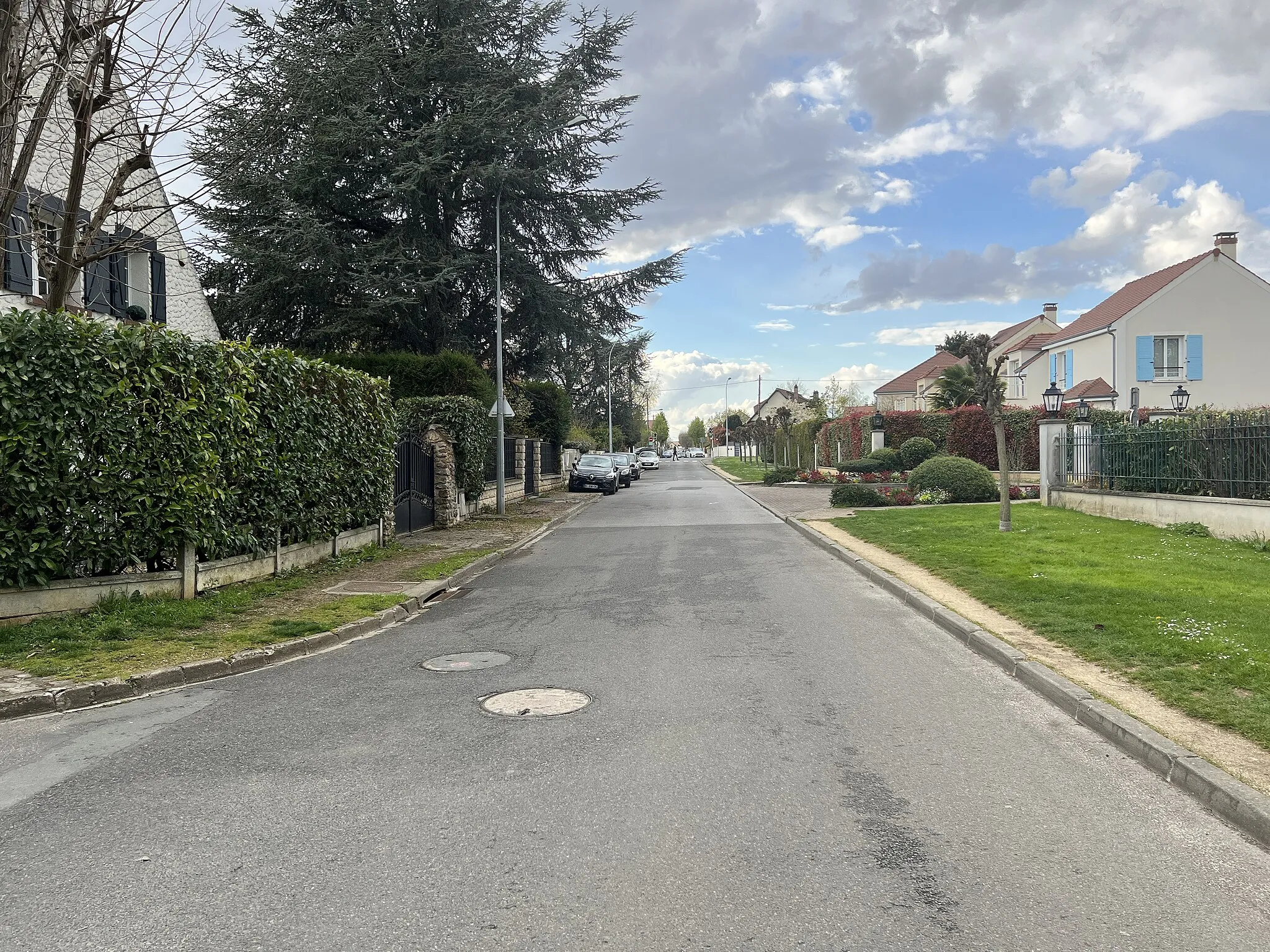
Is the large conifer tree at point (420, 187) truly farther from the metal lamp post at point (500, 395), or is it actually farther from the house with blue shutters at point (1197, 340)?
the house with blue shutters at point (1197, 340)

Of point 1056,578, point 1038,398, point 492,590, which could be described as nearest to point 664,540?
point 492,590

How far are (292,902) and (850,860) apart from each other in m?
2.23

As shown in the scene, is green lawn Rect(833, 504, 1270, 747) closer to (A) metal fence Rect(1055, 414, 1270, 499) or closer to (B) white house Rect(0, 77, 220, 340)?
(A) metal fence Rect(1055, 414, 1270, 499)

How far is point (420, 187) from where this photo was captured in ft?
83.6

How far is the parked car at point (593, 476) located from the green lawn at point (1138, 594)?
64.7 ft

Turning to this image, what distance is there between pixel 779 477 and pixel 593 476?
8.86 m

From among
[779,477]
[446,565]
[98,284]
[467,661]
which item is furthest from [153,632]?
[779,477]

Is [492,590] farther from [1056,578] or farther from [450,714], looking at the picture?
[1056,578]

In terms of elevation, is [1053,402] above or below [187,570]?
above

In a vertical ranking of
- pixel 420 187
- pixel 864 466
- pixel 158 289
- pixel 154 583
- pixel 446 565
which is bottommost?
pixel 446 565

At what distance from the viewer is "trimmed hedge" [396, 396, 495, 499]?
19812 millimetres

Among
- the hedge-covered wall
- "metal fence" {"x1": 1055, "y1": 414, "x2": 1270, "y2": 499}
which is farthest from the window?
"metal fence" {"x1": 1055, "y1": 414, "x2": 1270, "y2": 499}

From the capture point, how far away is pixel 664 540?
17562mm

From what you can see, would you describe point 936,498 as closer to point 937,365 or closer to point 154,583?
point 154,583
